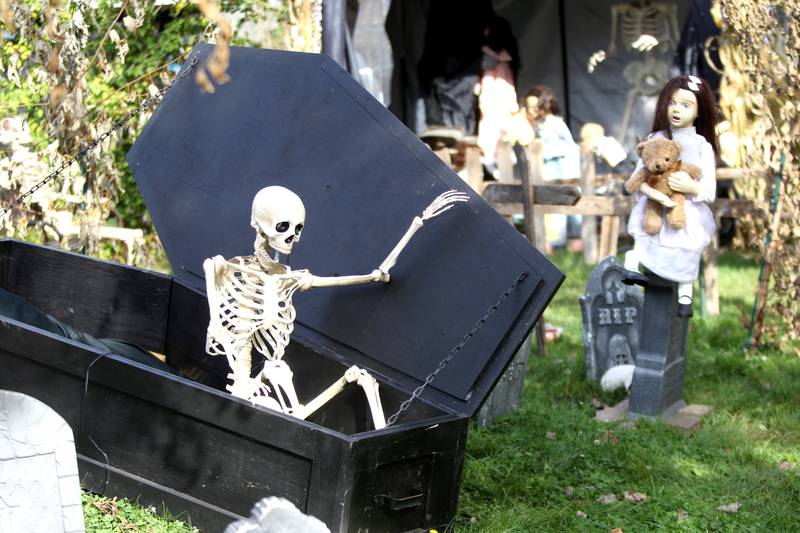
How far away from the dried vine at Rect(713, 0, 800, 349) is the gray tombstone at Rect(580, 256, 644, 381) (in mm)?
1332

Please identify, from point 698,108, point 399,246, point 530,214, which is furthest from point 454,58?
point 399,246

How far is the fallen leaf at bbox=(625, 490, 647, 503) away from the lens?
17.2ft

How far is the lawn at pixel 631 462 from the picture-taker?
16.2 ft

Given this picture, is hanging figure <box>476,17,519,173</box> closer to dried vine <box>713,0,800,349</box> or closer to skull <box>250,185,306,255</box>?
dried vine <box>713,0,800,349</box>

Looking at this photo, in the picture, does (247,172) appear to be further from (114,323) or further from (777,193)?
(777,193)

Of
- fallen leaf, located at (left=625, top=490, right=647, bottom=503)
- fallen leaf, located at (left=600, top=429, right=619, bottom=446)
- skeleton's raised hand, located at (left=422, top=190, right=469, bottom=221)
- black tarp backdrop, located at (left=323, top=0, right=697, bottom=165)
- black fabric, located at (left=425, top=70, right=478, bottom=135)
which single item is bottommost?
fallen leaf, located at (left=625, top=490, right=647, bottom=503)

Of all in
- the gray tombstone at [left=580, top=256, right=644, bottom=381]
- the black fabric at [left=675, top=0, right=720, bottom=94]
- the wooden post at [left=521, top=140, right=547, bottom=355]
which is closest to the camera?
the gray tombstone at [left=580, top=256, right=644, bottom=381]

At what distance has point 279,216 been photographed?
14.7 feet

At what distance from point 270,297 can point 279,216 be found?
1.18 feet

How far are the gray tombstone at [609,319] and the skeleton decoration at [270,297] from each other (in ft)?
8.17

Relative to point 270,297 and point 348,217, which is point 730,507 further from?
point 270,297

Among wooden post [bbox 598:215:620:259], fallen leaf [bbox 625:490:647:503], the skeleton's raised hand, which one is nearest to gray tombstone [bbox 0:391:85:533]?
the skeleton's raised hand

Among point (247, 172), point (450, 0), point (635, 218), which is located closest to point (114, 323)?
point (247, 172)

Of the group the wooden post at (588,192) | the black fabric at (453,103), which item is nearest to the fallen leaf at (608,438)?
the wooden post at (588,192)
